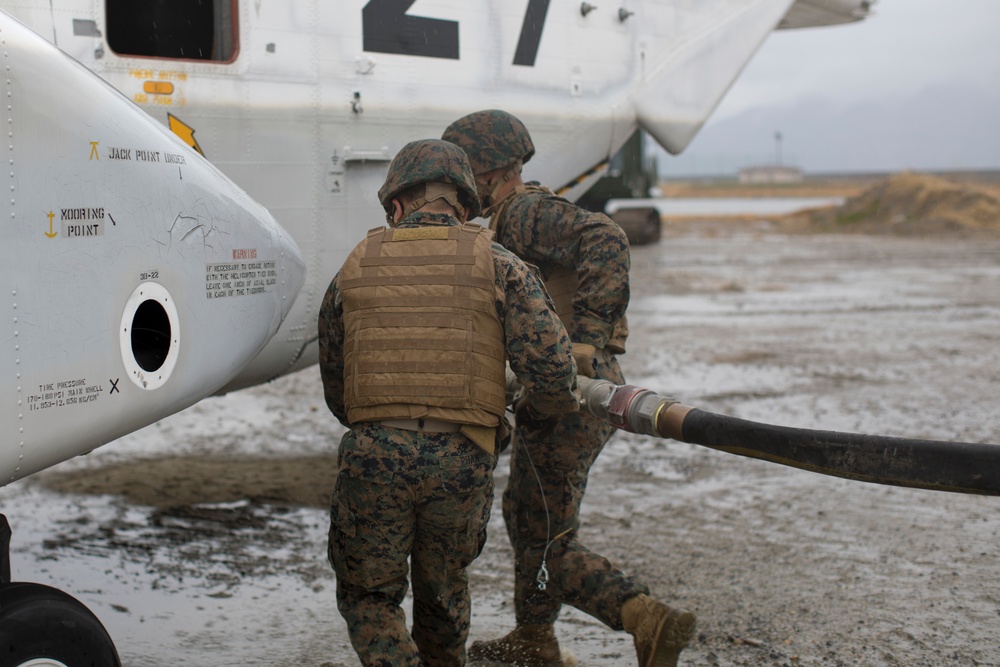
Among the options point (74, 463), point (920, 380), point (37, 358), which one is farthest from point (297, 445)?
point (920, 380)

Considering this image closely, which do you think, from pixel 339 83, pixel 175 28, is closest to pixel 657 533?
pixel 339 83

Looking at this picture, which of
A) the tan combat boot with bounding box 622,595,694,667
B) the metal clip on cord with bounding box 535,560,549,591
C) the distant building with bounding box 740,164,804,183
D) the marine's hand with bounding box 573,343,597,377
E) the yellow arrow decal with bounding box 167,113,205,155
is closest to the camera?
the tan combat boot with bounding box 622,595,694,667

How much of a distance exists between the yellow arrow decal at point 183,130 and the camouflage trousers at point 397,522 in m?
1.69

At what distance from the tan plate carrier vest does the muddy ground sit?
148 centimetres

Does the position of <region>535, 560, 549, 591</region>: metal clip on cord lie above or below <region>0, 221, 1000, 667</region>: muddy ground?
above

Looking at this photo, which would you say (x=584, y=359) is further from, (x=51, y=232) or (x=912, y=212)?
(x=912, y=212)

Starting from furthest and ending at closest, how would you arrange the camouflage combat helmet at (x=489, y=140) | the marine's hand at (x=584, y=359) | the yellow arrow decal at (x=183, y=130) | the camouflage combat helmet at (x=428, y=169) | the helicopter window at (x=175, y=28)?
the helicopter window at (x=175, y=28) < the yellow arrow decal at (x=183, y=130) < the camouflage combat helmet at (x=489, y=140) < the marine's hand at (x=584, y=359) < the camouflage combat helmet at (x=428, y=169)

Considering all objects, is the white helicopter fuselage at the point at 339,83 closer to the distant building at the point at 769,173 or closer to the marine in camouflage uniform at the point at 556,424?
the marine in camouflage uniform at the point at 556,424

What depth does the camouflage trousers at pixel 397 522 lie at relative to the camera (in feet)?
10.2

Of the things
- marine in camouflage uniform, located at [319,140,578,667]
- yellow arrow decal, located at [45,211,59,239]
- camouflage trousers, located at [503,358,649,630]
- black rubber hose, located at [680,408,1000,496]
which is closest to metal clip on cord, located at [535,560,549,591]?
camouflage trousers, located at [503,358,649,630]

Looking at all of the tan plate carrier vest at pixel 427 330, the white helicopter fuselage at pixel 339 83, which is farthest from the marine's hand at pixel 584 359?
the white helicopter fuselage at pixel 339 83

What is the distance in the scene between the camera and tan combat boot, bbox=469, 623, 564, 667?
4016 mm

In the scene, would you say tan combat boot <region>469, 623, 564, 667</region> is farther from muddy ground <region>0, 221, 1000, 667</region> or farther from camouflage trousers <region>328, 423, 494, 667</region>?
camouflage trousers <region>328, 423, 494, 667</region>

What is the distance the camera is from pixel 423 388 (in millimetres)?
3111
